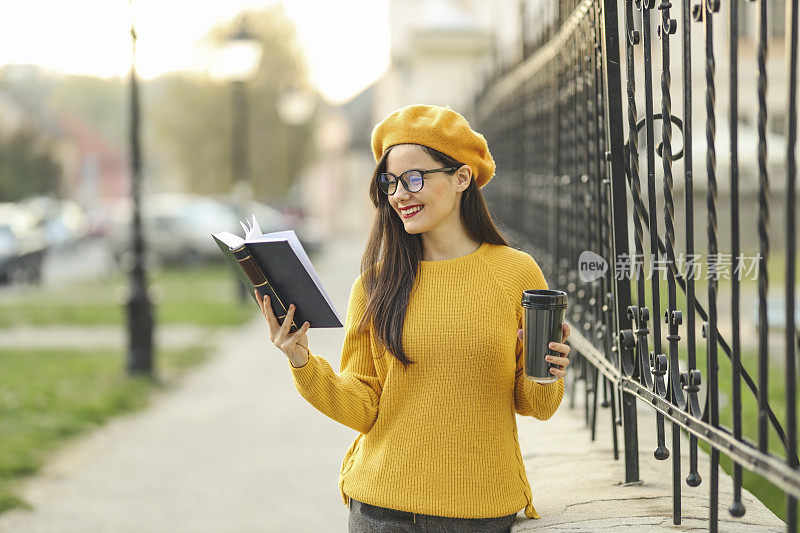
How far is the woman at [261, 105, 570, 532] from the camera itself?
104 inches

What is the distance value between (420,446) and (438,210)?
0.65m

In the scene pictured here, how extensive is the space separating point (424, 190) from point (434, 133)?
0.16m

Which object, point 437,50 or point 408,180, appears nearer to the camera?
point 408,180

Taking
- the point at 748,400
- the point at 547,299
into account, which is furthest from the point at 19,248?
the point at 547,299

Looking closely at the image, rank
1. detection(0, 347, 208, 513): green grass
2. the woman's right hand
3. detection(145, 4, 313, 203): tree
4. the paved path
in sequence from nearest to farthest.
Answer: the woman's right hand < the paved path < detection(0, 347, 208, 513): green grass < detection(145, 4, 313, 203): tree

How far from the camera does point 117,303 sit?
17.5 m

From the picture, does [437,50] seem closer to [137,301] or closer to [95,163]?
[137,301]

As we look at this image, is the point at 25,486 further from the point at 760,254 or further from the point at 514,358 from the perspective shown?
the point at 760,254

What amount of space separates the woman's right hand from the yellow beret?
1.85ft

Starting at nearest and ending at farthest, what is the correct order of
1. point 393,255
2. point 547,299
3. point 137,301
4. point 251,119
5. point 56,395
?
point 547,299, point 393,255, point 56,395, point 137,301, point 251,119

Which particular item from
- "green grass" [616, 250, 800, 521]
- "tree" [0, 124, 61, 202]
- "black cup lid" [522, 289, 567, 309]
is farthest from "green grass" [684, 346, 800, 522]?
"tree" [0, 124, 61, 202]

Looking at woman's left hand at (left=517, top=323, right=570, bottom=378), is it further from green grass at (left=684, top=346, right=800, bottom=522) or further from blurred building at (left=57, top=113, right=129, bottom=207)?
blurred building at (left=57, top=113, right=129, bottom=207)

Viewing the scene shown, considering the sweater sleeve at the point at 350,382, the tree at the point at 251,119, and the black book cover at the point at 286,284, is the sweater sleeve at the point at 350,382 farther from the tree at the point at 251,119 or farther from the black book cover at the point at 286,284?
the tree at the point at 251,119

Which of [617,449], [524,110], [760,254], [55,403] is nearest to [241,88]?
[55,403]
